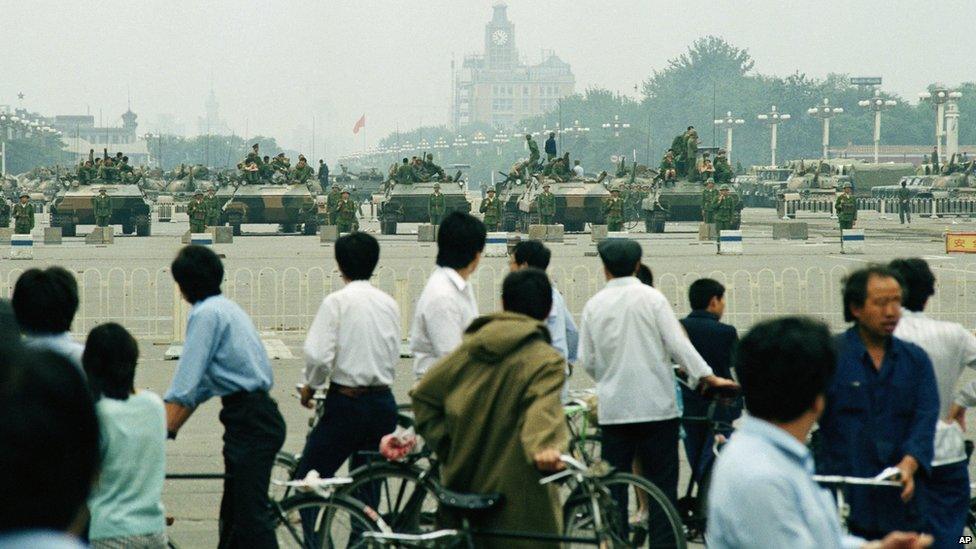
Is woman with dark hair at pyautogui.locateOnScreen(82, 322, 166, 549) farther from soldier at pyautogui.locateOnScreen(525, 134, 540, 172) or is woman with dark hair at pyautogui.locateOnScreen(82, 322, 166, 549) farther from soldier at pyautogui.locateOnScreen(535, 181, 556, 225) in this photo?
soldier at pyautogui.locateOnScreen(525, 134, 540, 172)

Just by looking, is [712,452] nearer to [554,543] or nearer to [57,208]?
[554,543]

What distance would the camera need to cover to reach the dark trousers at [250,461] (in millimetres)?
7004

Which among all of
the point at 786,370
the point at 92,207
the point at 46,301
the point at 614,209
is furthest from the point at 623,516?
the point at 92,207

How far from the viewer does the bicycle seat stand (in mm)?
5793

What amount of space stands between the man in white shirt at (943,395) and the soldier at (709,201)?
37.4 metres

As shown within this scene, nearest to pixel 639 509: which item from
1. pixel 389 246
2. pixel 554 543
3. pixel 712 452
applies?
pixel 712 452

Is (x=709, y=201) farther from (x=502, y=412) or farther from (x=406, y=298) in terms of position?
(x=502, y=412)

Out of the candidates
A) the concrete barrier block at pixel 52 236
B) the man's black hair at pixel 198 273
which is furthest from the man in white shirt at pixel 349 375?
the concrete barrier block at pixel 52 236

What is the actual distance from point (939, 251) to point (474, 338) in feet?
106

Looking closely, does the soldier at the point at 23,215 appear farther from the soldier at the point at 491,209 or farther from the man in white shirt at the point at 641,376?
the man in white shirt at the point at 641,376

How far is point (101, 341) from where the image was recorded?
5941mm

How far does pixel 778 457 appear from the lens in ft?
12.7

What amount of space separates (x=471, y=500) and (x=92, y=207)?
44.7 meters

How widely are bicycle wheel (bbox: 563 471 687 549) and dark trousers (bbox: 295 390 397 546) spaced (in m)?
1.11
